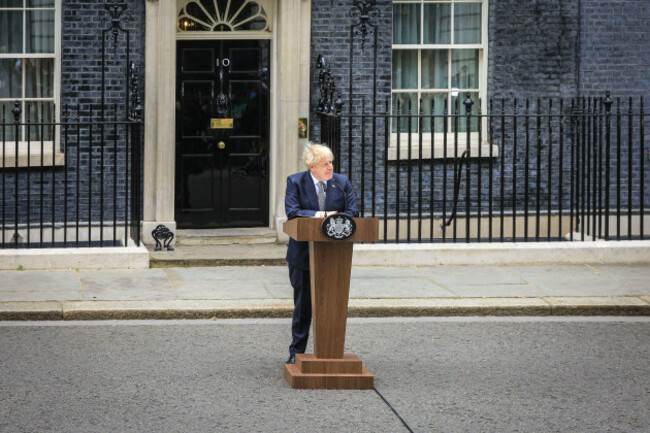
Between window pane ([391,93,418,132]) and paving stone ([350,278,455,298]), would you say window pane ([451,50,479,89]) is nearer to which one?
window pane ([391,93,418,132])

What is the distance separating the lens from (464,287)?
10.8 meters

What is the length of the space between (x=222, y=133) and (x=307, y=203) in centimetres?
603

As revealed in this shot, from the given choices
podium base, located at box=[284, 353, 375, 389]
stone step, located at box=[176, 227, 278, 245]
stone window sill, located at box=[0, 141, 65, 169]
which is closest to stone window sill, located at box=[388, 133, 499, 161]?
stone step, located at box=[176, 227, 278, 245]

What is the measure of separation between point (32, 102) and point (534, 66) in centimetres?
→ 610

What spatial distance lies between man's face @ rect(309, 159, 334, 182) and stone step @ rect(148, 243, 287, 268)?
4.66m

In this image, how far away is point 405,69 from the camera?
13.9 meters

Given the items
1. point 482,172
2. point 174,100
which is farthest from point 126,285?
point 482,172

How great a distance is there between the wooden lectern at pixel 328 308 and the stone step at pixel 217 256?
471 cm

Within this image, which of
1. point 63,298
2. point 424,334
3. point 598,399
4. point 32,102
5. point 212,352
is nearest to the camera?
point 598,399

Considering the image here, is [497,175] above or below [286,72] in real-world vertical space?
below

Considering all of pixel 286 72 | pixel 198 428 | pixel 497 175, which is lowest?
pixel 198 428

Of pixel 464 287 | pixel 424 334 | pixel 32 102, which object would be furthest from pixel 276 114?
pixel 424 334

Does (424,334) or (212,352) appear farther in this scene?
(424,334)

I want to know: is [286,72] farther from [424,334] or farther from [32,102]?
[424,334]
